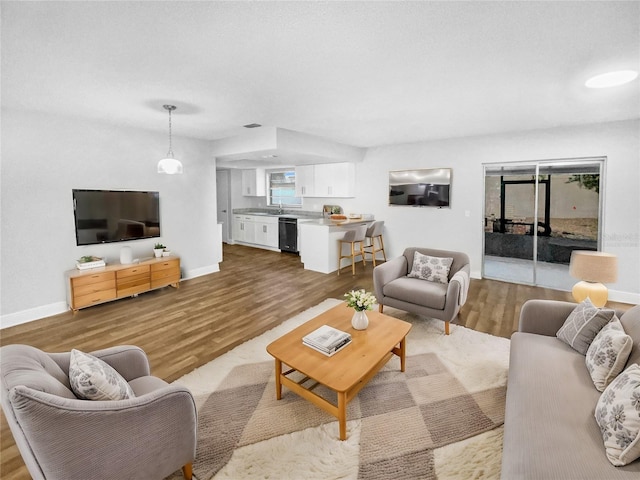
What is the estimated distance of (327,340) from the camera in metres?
2.36

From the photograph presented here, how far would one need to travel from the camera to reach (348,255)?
20.9 ft

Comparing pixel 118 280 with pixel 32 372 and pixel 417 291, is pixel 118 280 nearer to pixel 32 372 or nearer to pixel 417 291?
pixel 32 372

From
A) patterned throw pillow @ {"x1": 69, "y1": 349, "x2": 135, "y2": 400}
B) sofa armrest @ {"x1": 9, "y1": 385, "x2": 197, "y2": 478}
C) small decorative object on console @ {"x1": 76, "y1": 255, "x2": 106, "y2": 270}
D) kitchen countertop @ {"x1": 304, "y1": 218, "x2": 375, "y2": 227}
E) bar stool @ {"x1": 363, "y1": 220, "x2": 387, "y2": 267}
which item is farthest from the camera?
bar stool @ {"x1": 363, "y1": 220, "x2": 387, "y2": 267}

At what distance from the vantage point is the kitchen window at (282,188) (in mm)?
8586

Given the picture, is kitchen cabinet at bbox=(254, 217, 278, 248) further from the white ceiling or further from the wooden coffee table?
the wooden coffee table

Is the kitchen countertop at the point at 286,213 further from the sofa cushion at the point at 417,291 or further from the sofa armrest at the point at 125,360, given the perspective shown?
the sofa armrest at the point at 125,360

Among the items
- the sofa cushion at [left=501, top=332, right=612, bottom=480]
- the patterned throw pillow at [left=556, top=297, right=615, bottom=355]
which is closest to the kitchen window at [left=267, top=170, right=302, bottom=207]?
the patterned throw pillow at [left=556, top=297, right=615, bottom=355]

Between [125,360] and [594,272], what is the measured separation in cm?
431

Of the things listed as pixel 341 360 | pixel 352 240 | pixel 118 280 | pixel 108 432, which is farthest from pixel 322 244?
pixel 108 432

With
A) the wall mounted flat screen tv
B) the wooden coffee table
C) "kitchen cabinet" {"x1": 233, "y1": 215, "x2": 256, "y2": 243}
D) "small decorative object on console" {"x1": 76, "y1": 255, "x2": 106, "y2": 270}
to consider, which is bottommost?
the wooden coffee table

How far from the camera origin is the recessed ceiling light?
2678 mm

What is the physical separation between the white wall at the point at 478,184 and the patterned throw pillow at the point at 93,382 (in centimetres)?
554

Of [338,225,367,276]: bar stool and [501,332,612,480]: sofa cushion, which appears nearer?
[501,332,612,480]: sofa cushion

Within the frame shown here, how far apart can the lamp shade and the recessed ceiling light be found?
167 centimetres
